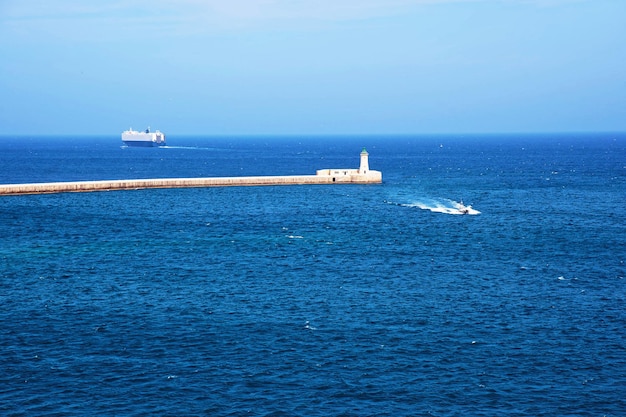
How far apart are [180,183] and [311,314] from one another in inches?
3530

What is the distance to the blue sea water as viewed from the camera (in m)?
38.4

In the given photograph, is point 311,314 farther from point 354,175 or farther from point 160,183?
point 354,175

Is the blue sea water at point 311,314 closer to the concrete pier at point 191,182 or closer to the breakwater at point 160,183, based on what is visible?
the breakwater at point 160,183

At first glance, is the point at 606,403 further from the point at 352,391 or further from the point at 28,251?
the point at 28,251

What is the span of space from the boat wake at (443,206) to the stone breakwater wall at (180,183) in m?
28.4

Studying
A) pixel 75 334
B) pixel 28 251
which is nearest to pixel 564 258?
pixel 75 334

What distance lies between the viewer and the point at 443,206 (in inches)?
4508

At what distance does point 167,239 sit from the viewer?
82688mm

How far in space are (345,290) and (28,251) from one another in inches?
1309

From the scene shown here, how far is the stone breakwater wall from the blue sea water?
21.3 meters

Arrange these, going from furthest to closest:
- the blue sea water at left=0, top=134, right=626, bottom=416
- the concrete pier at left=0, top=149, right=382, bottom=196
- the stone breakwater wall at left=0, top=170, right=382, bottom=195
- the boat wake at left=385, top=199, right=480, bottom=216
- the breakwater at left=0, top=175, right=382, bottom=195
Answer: the concrete pier at left=0, top=149, right=382, bottom=196
the stone breakwater wall at left=0, top=170, right=382, bottom=195
the breakwater at left=0, top=175, right=382, bottom=195
the boat wake at left=385, top=199, right=480, bottom=216
the blue sea water at left=0, top=134, right=626, bottom=416

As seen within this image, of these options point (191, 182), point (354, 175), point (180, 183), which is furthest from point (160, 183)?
point (354, 175)

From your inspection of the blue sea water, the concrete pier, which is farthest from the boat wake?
the concrete pier

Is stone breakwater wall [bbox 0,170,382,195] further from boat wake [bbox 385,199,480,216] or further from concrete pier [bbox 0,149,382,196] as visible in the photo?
boat wake [bbox 385,199,480,216]
